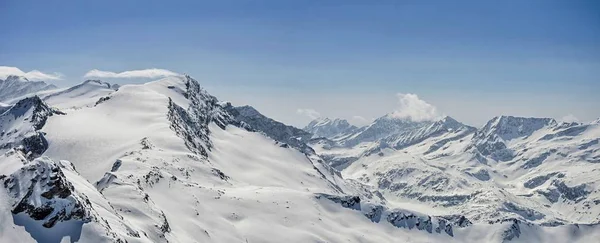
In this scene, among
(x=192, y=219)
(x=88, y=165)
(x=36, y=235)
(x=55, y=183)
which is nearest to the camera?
(x=36, y=235)

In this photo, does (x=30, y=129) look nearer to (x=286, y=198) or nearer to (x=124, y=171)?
Answer: (x=124, y=171)

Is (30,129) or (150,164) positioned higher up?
(150,164)

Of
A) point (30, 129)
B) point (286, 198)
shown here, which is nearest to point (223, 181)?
point (286, 198)

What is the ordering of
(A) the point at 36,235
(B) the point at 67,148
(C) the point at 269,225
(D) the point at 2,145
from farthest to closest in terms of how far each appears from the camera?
(D) the point at 2,145 → (B) the point at 67,148 → (C) the point at 269,225 → (A) the point at 36,235

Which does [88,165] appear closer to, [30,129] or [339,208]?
[30,129]

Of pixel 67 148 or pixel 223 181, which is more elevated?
pixel 223 181

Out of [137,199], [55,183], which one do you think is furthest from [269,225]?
[55,183]

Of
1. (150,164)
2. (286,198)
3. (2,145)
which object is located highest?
(286,198)

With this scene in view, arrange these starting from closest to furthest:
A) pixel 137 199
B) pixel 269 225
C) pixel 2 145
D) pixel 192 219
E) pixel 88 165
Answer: pixel 137 199 → pixel 192 219 → pixel 269 225 → pixel 88 165 → pixel 2 145

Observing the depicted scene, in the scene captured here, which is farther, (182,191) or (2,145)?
(2,145)
